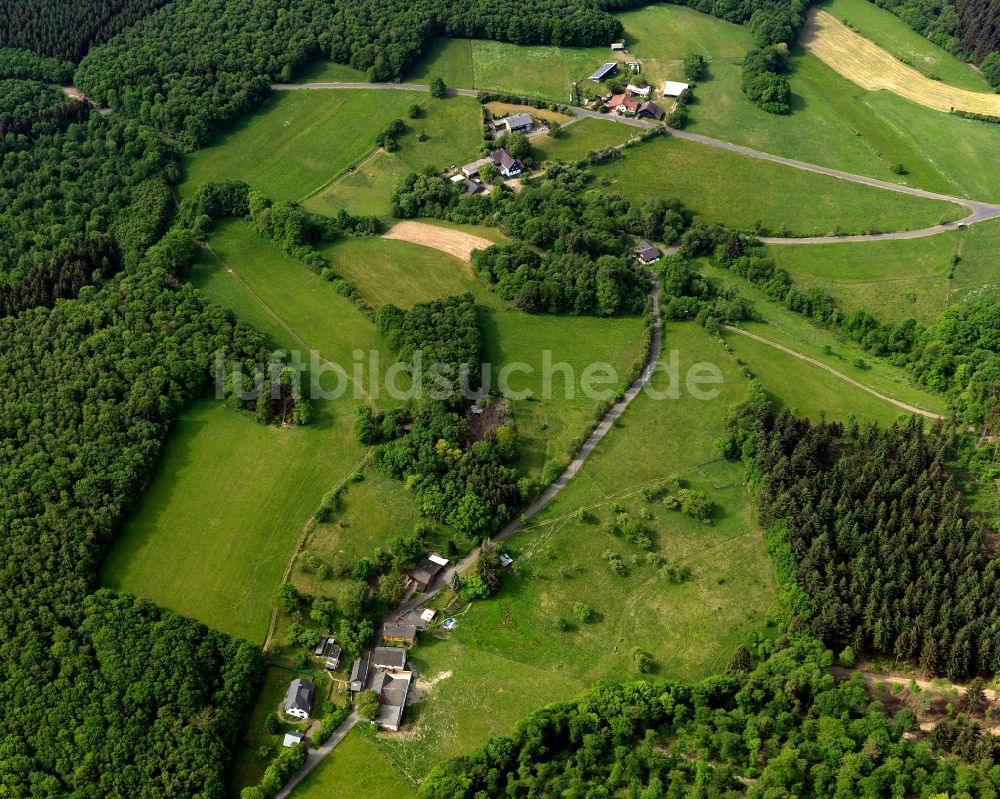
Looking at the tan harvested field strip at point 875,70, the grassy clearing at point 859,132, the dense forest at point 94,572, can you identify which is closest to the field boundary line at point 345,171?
the dense forest at point 94,572

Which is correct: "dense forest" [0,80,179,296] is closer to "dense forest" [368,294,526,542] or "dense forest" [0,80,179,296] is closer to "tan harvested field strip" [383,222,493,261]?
"tan harvested field strip" [383,222,493,261]

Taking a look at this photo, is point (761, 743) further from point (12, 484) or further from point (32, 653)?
point (12, 484)

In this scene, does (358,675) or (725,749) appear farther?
(358,675)

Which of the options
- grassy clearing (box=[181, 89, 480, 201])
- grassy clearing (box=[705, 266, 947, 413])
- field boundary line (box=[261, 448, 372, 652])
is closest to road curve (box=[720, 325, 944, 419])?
grassy clearing (box=[705, 266, 947, 413])

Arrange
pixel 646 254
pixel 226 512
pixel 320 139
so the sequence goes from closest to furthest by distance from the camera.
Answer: pixel 226 512, pixel 646 254, pixel 320 139

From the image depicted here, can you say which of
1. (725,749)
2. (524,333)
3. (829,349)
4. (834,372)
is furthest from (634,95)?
(725,749)

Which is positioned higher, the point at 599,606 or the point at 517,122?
the point at 517,122

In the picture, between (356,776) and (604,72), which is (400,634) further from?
(604,72)

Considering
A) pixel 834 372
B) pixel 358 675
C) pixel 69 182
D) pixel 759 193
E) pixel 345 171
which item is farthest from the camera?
pixel 345 171

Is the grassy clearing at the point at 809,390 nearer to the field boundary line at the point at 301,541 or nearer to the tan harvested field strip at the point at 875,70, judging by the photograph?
the field boundary line at the point at 301,541
